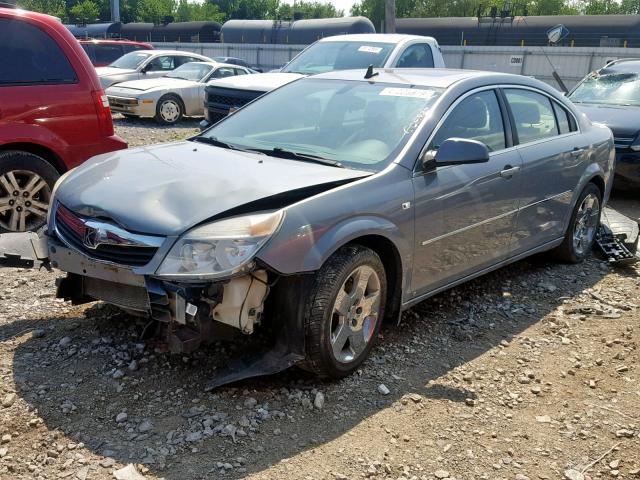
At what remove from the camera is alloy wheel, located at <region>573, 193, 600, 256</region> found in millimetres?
6203

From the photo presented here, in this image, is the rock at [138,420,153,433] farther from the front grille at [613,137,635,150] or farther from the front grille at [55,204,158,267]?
the front grille at [613,137,635,150]

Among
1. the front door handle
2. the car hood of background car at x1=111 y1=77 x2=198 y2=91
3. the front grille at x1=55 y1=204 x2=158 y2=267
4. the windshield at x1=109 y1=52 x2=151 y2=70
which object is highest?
the windshield at x1=109 y1=52 x2=151 y2=70

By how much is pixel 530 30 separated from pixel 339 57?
68.5ft

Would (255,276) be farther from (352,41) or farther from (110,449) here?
(352,41)

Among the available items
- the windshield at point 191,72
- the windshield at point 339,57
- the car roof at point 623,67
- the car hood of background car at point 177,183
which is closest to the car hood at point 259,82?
the windshield at point 339,57

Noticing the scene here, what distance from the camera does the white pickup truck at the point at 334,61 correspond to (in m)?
9.80

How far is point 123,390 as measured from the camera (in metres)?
3.64

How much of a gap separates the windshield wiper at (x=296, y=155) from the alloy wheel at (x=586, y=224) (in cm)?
293

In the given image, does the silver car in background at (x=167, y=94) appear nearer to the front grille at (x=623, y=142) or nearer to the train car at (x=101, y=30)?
the front grille at (x=623, y=142)

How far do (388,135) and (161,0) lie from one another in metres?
83.2

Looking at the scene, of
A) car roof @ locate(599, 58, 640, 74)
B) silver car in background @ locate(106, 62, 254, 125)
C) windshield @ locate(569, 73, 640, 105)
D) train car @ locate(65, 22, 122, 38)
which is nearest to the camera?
windshield @ locate(569, 73, 640, 105)

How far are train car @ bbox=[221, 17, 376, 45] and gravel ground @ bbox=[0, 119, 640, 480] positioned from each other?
24.8 meters

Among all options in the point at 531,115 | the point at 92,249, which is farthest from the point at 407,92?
the point at 92,249

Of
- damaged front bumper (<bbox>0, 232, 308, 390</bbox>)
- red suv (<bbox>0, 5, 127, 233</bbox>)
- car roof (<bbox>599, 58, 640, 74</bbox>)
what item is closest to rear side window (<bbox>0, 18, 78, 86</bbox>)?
red suv (<bbox>0, 5, 127, 233</bbox>)
